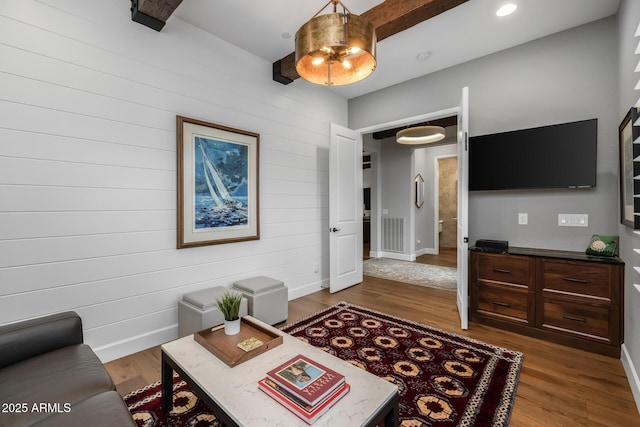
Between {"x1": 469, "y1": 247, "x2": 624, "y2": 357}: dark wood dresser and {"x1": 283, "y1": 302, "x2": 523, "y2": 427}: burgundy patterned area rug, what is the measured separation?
1.73 ft

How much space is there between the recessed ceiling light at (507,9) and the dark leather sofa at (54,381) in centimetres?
376

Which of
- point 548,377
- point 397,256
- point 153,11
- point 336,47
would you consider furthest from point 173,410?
point 397,256

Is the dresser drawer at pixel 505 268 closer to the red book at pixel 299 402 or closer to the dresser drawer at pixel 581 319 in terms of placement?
the dresser drawer at pixel 581 319

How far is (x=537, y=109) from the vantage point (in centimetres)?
297

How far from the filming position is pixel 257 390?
4.23ft

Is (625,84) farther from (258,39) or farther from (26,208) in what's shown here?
(26,208)

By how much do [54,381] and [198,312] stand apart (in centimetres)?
108

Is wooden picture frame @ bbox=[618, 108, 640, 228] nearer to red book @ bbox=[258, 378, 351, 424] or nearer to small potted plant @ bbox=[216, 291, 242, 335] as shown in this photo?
red book @ bbox=[258, 378, 351, 424]

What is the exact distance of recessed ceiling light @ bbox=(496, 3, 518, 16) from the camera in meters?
2.47

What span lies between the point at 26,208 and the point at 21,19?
1.27 metres

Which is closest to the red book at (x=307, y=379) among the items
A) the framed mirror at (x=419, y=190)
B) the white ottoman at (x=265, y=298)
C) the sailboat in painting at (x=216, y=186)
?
the white ottoman at (x=265, y=298)

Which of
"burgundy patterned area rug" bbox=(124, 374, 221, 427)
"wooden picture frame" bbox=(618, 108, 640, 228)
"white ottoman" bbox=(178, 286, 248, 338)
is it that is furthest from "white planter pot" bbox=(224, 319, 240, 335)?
"wooden picture frame" bbox=(618, 108, 640, 228)

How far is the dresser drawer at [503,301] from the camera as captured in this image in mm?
2762

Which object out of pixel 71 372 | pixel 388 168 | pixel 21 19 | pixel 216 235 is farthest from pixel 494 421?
pixel 388 168
